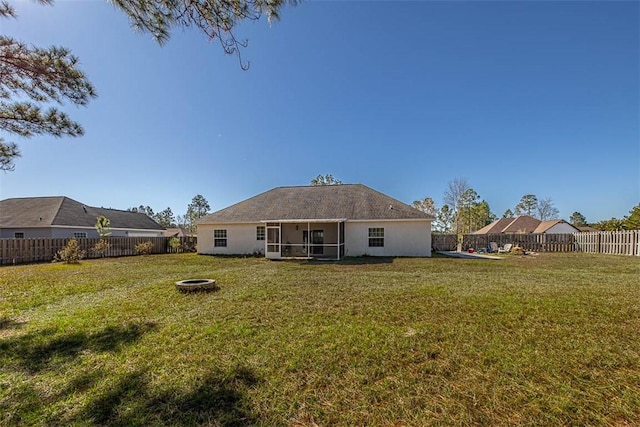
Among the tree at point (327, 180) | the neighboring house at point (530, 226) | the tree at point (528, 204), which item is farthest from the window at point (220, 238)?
the tree at point (528, 204)

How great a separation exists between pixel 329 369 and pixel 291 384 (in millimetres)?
473

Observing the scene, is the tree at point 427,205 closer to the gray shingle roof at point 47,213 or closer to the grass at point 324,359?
the grass at point 324,359

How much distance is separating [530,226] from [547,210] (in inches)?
1288

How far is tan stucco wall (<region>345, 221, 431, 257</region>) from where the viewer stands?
1605 cm

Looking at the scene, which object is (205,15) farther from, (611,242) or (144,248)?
(611,242)

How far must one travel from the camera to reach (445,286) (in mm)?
7215

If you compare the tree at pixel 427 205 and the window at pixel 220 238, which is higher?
the tree at pixel 427 205

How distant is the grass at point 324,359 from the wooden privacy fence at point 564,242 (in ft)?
47.5

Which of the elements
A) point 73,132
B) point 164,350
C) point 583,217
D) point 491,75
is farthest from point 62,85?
point 583,217

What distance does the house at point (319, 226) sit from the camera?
52.8ft

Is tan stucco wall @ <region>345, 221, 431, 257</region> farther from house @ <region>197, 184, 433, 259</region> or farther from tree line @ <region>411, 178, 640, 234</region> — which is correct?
tree line @ <region>411, 178, 640, 234</region>

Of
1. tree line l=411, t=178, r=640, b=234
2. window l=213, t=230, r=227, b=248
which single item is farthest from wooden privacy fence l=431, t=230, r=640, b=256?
window l=213, t=230, r=227, b=248

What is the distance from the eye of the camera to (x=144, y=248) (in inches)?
744

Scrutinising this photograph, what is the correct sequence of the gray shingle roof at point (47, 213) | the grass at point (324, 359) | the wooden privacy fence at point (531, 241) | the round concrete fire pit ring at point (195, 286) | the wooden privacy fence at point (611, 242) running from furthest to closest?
the gray shingle roof at point (47, 213)
the wooden privacy fence at point (531, 241)
the wooden privacy fence at point (611, 242)
the round concrete fire pit ring at point (195, 286)
the grass at point (324, 359)
